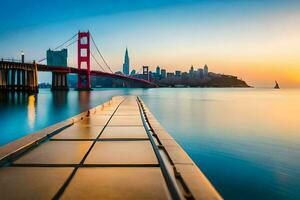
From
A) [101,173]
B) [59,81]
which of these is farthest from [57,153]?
[59,81]

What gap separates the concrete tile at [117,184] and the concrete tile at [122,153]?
0.65 metres

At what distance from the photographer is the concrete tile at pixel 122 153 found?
667 cm

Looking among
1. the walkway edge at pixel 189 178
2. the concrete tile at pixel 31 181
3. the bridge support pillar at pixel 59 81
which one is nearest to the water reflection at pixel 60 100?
the bridge support pillar at pixel 59 81

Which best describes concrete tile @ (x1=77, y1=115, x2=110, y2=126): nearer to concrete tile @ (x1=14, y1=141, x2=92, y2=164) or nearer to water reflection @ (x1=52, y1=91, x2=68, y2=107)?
concrete tile @ (x1=14, y1=141, x2=92, y2=164)

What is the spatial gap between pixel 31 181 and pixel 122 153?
9.08 ft

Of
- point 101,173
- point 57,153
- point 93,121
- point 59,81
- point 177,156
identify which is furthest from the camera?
point 59,81

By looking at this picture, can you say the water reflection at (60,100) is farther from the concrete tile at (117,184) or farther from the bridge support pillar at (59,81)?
the concrete tile at (117,184)

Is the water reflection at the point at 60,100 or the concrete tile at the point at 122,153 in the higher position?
the concrete tile at the point at 122,153

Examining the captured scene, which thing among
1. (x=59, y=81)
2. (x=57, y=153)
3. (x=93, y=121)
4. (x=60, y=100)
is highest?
(x=59, y=81)

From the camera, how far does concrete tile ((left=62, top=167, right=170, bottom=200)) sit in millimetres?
4480

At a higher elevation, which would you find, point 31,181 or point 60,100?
point 31,181

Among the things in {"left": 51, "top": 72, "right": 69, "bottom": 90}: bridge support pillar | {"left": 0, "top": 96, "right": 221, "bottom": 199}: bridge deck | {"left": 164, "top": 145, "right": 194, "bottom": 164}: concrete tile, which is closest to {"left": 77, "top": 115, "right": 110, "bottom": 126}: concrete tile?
{"left": 0, "top": 96, "right": 221, "bottom": 199}: bridge deck

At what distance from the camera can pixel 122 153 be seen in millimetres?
7527

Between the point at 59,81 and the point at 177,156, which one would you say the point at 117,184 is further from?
the point at 59,81
